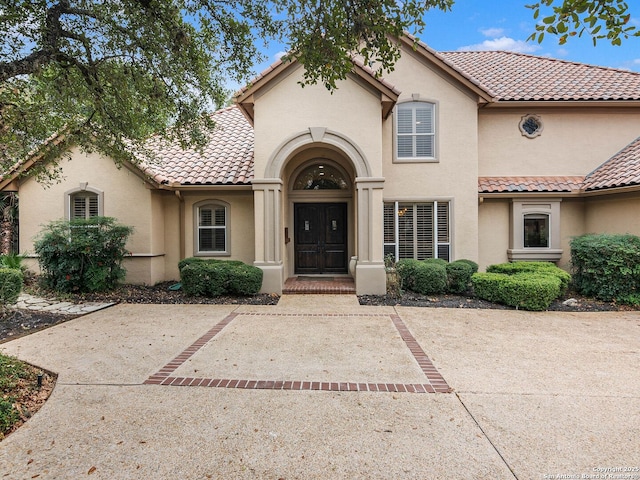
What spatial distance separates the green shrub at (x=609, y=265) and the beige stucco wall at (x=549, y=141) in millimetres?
3787

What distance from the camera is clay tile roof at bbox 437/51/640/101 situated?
1220cm

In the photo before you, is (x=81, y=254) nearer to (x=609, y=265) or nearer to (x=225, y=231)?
(x=225, y=231)

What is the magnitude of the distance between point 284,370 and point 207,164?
931 cm

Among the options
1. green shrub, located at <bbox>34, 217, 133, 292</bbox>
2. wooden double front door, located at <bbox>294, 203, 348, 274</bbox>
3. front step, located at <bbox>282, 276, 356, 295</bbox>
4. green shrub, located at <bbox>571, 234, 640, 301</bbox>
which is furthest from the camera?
wooden double front door, located at <bbox>294, 203, 348, 274</bbox>

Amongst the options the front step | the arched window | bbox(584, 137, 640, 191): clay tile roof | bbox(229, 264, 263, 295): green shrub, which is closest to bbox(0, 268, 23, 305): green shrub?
bbox(229, 264, 263, 295): green shrub

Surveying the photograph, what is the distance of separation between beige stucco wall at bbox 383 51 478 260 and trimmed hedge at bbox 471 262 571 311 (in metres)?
2.04

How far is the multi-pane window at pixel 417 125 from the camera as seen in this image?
11664 mm

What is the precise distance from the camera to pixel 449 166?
11539 mm

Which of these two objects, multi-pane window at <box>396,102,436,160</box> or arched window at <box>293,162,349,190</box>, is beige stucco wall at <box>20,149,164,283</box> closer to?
arched window at <box>293,162,349,190</box>

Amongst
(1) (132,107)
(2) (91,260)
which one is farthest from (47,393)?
(2) (91,260)

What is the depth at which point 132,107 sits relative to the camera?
7.45 metres

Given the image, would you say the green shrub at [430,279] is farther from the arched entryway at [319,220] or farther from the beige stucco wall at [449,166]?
the arched entryway at [319,220]

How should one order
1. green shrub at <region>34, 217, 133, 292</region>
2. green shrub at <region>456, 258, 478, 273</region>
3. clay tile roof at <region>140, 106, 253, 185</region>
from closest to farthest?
green shrub at <region>34, 217, 133, 292</region>, green shrub at <region>456, 258, 478, 273</region>, clay tile roof at <region>140, 106, 253, 185</region>

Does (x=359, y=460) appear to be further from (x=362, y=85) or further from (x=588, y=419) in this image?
(x=362, y=85)
